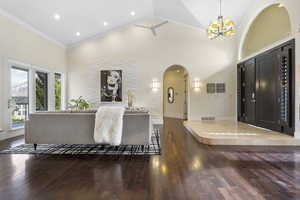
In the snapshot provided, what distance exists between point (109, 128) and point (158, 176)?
147 cm

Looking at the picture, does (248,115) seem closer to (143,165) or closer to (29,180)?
(143,165)

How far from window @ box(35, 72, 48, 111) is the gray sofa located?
3286 mm

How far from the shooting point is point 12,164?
298cm

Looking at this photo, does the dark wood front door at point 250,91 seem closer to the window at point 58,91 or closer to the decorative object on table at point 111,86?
the decorative object on table at point 111,86

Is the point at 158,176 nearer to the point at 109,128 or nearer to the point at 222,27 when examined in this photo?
the point at 109,128

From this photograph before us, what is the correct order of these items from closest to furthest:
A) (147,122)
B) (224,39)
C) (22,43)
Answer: (147,122) → (22,43) → (224,39)

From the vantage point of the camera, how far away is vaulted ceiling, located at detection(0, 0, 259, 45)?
5273 mm

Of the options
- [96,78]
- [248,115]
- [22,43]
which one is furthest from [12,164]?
[248,115]

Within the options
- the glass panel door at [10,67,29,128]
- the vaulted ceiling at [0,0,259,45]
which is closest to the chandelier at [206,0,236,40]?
the vaulted ceiling at [0,0,259,45]

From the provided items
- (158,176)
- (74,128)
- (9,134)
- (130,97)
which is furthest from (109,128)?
(130,97)

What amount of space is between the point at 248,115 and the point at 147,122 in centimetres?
492

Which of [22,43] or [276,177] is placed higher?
[22,43]

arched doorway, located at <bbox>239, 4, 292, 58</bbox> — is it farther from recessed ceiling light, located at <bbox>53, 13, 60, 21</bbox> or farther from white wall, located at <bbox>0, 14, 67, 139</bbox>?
white wall, located at <bbox>0, 14, 67, 139</bbox>

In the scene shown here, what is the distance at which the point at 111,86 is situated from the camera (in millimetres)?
8297
